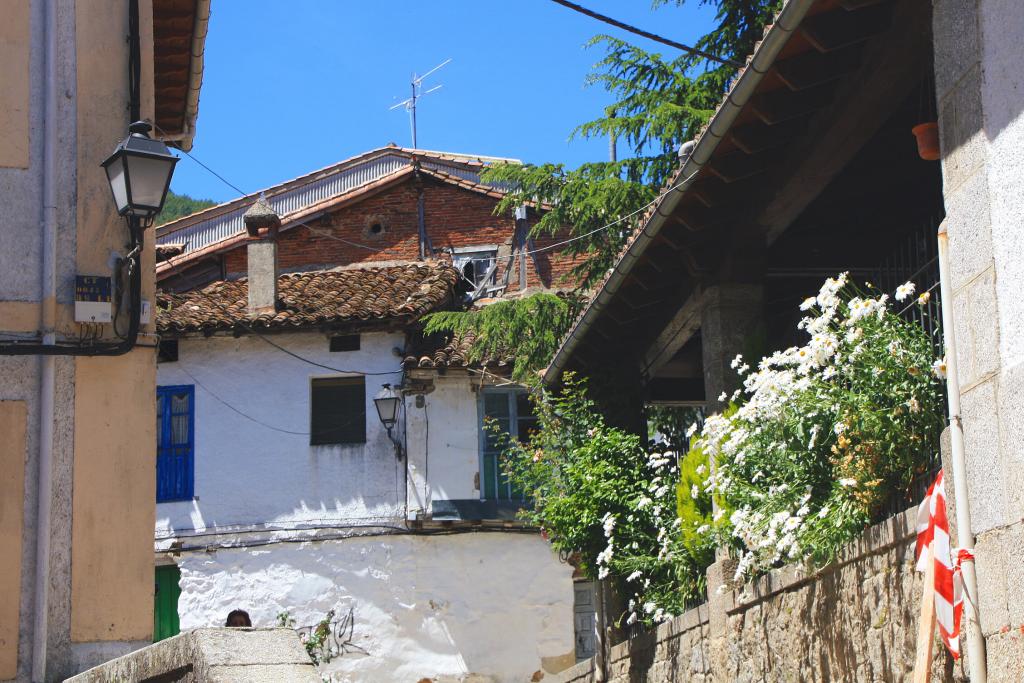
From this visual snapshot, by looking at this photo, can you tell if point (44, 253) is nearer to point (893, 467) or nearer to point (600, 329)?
point (893, 467)

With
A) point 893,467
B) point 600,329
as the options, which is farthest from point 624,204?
point 893,467

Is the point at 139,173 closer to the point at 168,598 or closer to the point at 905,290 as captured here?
the point at 905,290

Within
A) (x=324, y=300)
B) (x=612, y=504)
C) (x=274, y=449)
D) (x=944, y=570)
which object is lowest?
(x=944, y=570)

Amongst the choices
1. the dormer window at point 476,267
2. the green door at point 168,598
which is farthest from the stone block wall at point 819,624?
the dormer window at point 476,267

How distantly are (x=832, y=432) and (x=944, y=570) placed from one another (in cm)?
140

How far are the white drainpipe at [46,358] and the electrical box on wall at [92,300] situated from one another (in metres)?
0.13

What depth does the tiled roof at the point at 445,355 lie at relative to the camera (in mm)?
20625

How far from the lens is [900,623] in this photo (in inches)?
245

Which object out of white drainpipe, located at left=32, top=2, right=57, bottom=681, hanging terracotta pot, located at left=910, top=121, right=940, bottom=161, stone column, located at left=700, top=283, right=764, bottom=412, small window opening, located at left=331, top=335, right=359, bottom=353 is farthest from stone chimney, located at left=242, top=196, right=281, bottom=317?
hanging terracotta pot, located at left=910, top=121, right=940, bottom=161

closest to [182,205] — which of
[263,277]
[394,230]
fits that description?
[394,230]

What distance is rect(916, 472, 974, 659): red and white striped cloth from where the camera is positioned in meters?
5.52

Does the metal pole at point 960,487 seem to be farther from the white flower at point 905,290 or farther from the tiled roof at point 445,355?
the tiled roof at point 445,355

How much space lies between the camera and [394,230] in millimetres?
25094

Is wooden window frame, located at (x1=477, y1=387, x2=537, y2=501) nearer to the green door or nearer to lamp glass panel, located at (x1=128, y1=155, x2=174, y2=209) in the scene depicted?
the green door
